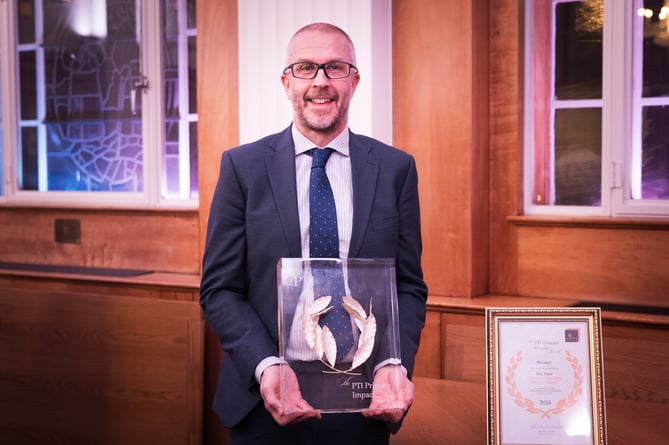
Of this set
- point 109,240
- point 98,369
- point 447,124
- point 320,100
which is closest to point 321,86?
point 320,100

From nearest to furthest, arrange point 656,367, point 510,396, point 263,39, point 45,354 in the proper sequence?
point 510,396
point 656,367
point 263,39
point 45,354

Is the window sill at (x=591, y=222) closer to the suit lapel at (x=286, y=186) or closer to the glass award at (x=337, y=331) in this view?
the suit lapel at (x=286, y=186)

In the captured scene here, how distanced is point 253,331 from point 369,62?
1816mm

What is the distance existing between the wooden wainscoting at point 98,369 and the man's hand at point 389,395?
1997 mm

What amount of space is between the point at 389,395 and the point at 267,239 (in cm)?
42

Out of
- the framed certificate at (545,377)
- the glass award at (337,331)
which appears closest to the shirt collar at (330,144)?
the glass award at (337,331)

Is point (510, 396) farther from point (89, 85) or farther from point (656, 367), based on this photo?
point (89, 85)

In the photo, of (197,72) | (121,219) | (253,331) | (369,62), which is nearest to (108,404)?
(121,219)

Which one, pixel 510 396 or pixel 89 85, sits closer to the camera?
pixel 510 396

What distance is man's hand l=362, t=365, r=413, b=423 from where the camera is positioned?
1.30 meters

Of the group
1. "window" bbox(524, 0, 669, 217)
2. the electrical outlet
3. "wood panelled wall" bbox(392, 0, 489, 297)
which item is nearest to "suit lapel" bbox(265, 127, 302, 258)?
"wood panelled wall" bbox(392, 0, 489, 297)

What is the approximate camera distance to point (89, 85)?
13.6 ft

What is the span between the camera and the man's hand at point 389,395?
1299 mm

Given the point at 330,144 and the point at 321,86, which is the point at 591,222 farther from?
the point at 321,86
